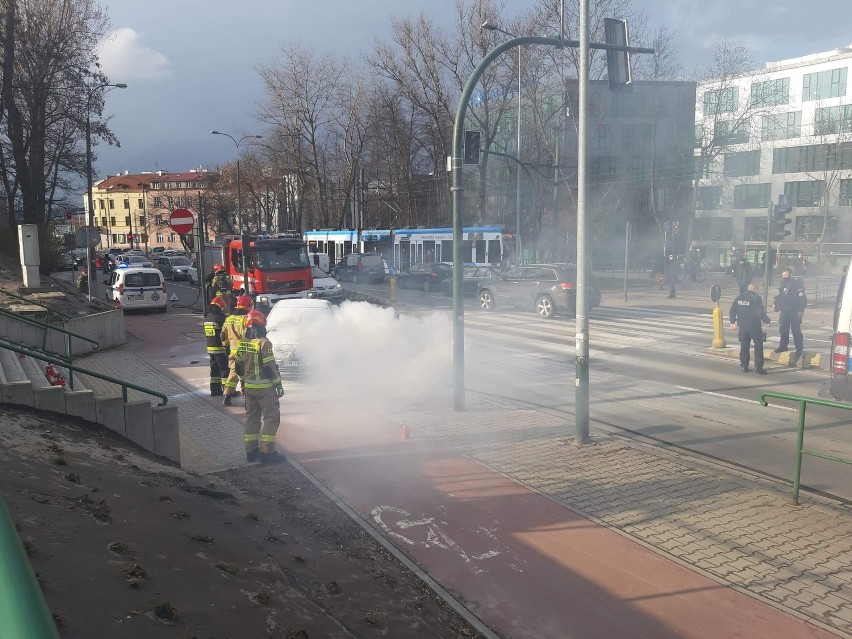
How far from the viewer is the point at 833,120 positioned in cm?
4025

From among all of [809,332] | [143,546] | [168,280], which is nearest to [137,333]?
[143,546]

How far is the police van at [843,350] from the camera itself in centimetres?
851

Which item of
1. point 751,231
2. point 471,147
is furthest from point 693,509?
point 751,231

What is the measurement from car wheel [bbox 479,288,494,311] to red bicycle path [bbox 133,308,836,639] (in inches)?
588

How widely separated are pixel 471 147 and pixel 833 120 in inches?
1588

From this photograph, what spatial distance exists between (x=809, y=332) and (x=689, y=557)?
46.4 feet

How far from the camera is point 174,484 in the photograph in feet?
18.7

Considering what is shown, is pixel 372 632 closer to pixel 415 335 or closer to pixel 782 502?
pixel 782 502

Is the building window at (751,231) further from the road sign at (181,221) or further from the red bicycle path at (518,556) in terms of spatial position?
the red bicycle path at (518,556)

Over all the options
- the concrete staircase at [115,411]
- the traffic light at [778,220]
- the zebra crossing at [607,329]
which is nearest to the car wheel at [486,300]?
the zebra crossing at [607,329]

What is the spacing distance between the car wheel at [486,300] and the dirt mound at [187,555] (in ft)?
54.7

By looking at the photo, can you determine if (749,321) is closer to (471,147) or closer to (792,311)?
(792,311)

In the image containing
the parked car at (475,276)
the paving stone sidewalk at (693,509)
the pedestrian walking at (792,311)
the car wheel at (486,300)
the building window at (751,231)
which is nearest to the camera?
the paving stone sidewalk at (693,509)

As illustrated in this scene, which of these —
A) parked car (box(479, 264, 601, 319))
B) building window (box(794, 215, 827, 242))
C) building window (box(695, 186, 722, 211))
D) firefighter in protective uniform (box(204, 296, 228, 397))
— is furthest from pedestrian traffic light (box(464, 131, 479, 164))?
building window (box(794, 215, 827, 242))
